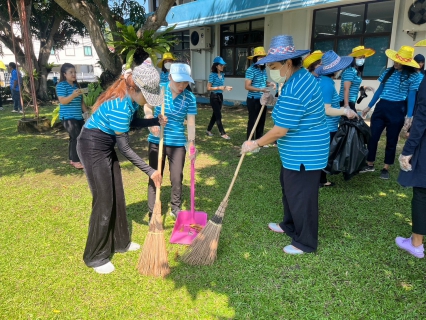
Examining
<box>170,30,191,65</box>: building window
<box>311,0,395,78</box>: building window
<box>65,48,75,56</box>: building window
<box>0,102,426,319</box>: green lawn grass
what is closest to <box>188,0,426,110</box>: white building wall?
<box>311,0,395,78</box>: building window

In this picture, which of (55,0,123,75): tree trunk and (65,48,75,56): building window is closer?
(55,0,123,75): tree trunk

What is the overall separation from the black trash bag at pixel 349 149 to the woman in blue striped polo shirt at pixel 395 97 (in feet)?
2.16

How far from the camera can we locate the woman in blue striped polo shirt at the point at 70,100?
15.8ft

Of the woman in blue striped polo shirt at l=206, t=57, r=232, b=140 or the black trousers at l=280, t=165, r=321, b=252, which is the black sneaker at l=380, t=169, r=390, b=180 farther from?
the woman in blue striped polo shirt at l=206, t=57, r=232, b=140

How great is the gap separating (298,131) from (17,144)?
6.73 meters

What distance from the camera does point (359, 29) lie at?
9141 millimetres

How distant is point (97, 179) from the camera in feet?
8.39

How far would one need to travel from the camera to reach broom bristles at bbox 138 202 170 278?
2598 mm

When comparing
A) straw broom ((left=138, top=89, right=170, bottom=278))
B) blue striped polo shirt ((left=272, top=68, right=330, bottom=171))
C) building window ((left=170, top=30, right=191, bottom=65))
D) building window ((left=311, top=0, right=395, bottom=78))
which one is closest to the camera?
blue striped polo shirt ((left=272, top=68, right=330, bottom=171))

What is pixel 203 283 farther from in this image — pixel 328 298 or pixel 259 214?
pixel 259 214

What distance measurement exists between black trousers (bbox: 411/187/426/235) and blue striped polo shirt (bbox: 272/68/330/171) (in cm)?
87

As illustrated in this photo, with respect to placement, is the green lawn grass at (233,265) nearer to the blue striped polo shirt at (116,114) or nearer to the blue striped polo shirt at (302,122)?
the blue striped polo shirt at (302,122)

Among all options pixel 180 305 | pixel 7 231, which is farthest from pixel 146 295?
pixel 7 231

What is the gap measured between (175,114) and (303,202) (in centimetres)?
145
